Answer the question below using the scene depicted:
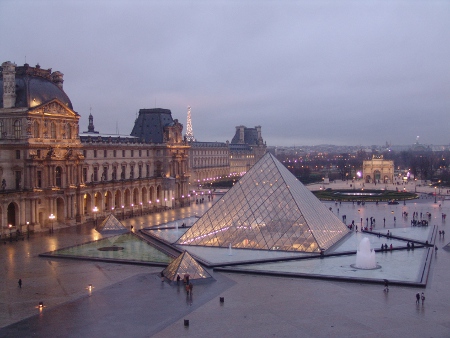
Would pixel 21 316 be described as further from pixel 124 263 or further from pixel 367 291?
pixel 367 291

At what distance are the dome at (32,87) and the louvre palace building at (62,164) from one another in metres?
0.01

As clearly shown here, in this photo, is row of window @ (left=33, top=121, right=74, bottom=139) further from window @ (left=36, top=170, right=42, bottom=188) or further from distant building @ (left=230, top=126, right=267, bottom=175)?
distant building @ (left=230, top=126, right=267, bottom=175)

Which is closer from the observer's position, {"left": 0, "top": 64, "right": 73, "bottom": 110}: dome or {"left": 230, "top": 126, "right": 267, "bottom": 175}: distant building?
{"left": 0, "top": 64, "right": 73, "bottom": 110}: dome

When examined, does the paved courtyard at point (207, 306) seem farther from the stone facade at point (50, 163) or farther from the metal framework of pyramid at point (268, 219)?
the stone facade at point (50, 163)

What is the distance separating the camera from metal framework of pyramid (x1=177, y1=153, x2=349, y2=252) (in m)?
28.2

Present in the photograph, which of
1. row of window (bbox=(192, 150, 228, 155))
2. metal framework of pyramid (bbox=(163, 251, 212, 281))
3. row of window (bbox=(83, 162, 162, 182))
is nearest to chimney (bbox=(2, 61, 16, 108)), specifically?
row of window (bbox=(83, 162, 162, 182))

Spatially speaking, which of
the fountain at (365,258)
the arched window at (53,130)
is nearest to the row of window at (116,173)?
the arched window at (53,130)

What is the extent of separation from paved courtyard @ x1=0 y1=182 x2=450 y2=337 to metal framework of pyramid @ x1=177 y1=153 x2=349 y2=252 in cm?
511

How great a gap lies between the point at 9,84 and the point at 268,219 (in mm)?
22006

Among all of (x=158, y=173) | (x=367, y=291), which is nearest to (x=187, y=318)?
(x=367, y=291)

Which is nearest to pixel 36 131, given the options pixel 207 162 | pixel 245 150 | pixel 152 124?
pixel 152 124

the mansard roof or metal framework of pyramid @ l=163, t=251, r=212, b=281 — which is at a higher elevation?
the mansard roof

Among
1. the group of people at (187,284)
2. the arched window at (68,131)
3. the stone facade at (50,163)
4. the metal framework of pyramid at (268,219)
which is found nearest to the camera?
the group of people at (187,284)

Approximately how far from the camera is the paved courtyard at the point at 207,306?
642 inches
